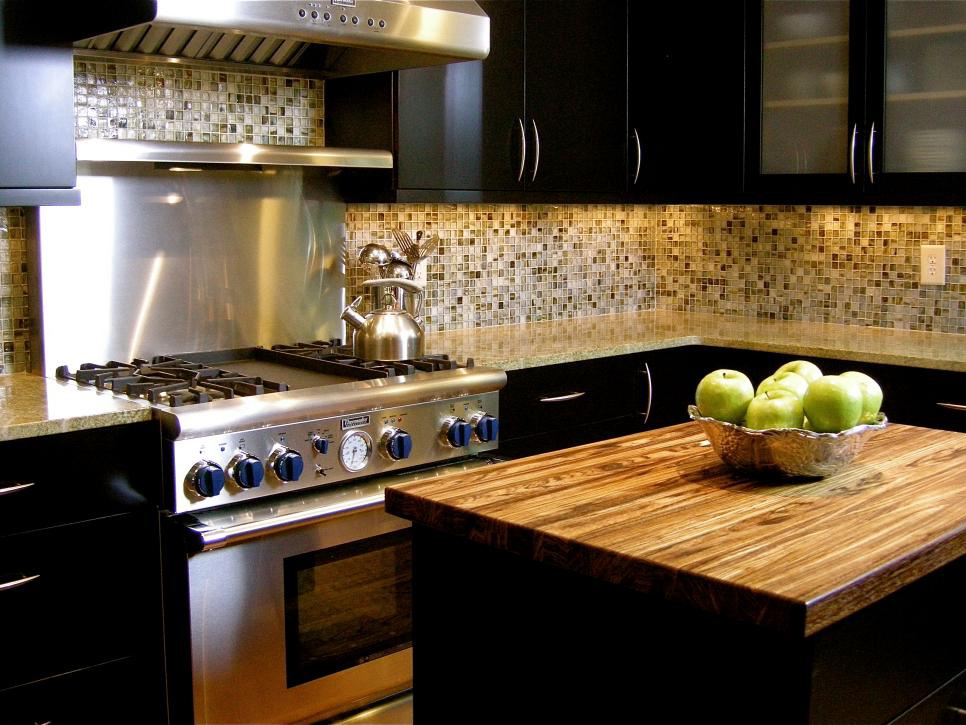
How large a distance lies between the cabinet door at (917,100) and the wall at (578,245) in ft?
1.08

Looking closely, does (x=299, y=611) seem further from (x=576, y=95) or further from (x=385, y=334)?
(x=576, y=95)

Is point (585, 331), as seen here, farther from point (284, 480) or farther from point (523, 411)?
point (284, 480)

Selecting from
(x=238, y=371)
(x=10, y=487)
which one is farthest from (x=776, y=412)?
(x=238, y=371)

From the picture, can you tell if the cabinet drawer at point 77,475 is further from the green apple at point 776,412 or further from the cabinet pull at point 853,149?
the cabinet pull at point 853,149

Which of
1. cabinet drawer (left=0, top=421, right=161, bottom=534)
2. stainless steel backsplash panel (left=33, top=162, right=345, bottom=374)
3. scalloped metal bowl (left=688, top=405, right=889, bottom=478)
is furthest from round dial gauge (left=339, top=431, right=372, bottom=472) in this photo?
scalloped metal bowl (left=688, top=405, right=889, bottom=478)

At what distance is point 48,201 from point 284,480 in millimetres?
799

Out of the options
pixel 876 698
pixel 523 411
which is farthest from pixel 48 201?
pixel 876 698

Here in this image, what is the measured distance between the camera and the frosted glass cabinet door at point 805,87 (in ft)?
11.4

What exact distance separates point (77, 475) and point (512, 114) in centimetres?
174

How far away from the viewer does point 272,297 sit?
10.6ft

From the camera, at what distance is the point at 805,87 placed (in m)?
3.54

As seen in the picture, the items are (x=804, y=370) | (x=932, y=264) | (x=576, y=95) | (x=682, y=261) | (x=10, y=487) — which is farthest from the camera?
(x=682, y=261)

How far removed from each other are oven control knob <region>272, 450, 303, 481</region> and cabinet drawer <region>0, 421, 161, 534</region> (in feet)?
0.81

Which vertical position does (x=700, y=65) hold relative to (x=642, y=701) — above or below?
above
